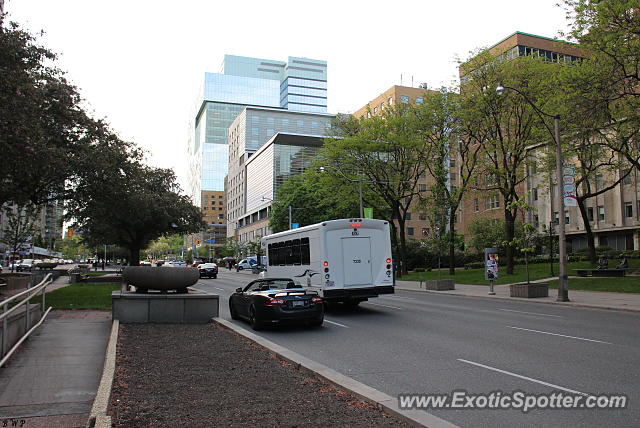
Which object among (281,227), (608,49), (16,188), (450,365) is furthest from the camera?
(281,227)

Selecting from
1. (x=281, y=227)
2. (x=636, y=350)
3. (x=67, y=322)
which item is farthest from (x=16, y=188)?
(x=281, y=227)

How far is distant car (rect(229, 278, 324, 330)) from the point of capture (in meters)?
12.6

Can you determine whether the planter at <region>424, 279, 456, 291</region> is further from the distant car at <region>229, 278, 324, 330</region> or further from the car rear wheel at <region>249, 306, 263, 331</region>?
the car rear wheel at <region>249, 306, 263, 331</region>

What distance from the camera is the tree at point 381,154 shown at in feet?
129

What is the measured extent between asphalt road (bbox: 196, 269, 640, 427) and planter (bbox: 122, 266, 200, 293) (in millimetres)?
2048

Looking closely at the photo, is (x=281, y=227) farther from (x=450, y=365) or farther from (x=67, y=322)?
(x=450, y=365)

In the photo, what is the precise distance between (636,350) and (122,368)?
9.47 meters

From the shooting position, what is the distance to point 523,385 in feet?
23.1

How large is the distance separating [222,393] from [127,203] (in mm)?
24561

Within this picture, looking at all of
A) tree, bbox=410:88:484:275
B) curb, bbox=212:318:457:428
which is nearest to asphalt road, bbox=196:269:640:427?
curb, bbox=212:318:457:428

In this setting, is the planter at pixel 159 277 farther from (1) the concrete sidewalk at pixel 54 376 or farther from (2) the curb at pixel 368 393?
(2) the curb at pixel 368 393

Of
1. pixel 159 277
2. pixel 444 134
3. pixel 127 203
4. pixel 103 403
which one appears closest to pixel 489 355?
pixel 103 403

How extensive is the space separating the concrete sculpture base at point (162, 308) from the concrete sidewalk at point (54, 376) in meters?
1.25

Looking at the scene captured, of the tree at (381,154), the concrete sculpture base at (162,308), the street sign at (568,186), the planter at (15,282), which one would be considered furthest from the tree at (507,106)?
the planter at (15,282)
